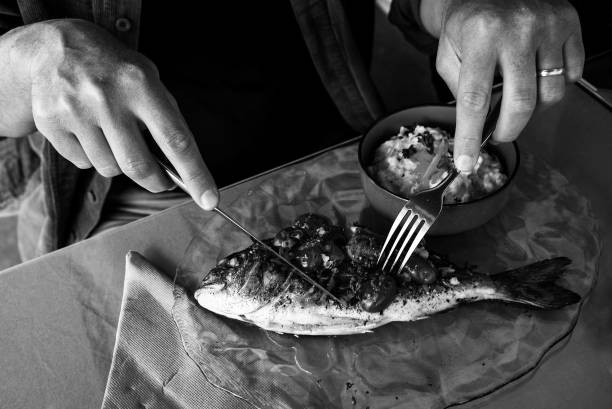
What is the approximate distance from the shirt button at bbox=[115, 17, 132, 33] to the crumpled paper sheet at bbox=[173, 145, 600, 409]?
48cm

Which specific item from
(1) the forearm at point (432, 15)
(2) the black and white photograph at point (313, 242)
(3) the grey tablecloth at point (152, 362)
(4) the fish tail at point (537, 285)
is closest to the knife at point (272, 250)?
(2) the black and white photograph at point (313, 242)

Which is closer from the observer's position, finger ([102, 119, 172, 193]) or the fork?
finger ([102, 119, 172, 193])

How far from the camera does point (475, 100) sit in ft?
3.16

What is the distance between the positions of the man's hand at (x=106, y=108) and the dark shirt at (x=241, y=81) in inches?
14.4

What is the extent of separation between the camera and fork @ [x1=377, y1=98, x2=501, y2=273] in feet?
3.48

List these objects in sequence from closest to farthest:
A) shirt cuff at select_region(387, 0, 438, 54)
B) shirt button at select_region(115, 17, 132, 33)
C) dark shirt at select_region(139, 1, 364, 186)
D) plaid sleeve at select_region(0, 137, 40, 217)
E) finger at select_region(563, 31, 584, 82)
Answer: finger at select_region(563, 31, 584, 82)
shirt button at select_region(115, 17, 132, 33)
dark shirt at select_region(139, 1, 364, 186)
shirt cuff at select_region(387, 0, 438, 54)
plaid sleeve at select_region(0, 137, 40, 217)

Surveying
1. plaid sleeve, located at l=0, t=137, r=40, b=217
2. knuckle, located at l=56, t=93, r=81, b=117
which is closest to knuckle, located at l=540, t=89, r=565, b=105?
knuckle, located at l=56, t=93, r=81, b=117

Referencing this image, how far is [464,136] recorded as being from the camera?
3.21ft

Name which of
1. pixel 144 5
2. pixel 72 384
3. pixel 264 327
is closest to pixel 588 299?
pixel 264 327

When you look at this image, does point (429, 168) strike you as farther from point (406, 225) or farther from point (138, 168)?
point (138, 168)

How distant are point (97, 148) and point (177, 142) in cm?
16

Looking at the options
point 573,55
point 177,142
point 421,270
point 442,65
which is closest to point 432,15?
point 442,65

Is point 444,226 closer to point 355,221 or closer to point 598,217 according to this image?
point 355,221

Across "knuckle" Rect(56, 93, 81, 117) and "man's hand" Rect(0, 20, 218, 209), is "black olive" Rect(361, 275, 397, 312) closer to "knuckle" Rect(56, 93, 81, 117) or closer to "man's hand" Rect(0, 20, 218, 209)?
"man's hand" Rect(0, 20, 218, 209)
